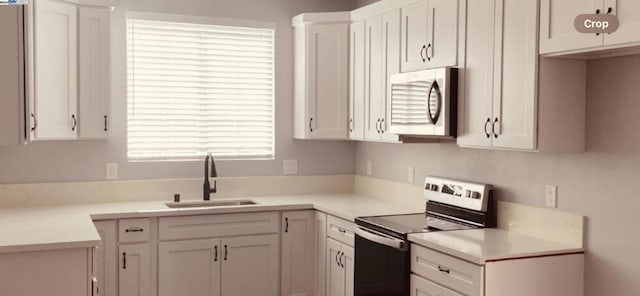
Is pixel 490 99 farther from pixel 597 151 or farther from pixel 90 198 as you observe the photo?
pixel 90 198

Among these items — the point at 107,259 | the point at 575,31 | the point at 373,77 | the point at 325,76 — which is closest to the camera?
the point at 575,31

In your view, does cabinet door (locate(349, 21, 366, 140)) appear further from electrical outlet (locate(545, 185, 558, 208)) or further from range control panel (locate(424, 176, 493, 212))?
electrical outlet (locate(545, 185, 558, 208))

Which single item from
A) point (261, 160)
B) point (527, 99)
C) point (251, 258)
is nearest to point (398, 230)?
point (527, 99)

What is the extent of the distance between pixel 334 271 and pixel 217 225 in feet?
2.79

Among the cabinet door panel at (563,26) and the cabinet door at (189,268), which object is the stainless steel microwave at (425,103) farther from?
the cabinet door at (189,268)

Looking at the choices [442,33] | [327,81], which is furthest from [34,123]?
[442,33]

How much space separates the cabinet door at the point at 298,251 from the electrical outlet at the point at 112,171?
1240mm

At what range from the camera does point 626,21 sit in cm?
247

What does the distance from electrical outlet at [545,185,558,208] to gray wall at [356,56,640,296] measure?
23 mm

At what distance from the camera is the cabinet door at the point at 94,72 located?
164 inches

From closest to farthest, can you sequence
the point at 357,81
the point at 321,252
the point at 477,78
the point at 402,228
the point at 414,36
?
the point at 477,78 < the point at 402,228 < the point at 414,36 < the point at 321,252 < the point at 357,81

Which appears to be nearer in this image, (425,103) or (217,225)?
(425,103)

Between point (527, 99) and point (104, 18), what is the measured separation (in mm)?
2733

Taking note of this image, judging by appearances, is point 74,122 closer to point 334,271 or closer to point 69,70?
Result: point 69,70
